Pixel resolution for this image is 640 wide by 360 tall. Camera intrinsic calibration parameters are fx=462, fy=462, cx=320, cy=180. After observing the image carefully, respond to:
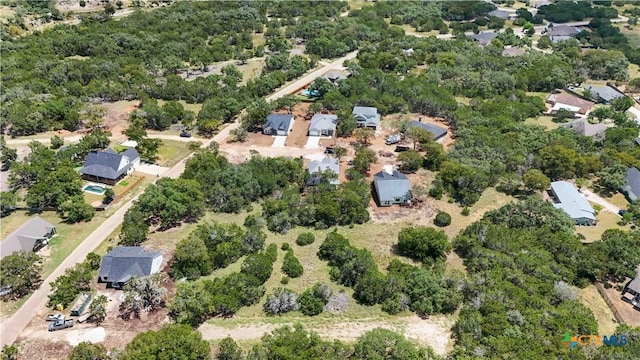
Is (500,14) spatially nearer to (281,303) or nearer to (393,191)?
(393,191)

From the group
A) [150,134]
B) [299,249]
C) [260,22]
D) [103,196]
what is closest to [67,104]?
[150,134]

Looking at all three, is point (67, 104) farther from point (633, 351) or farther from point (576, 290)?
point (633, 351)

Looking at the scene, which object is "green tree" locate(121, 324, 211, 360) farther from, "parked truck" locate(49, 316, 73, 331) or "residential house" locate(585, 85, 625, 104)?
"residential house" locate(585, 85, 625, 104)

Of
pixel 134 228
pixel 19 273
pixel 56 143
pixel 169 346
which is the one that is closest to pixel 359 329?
pixel 169 346

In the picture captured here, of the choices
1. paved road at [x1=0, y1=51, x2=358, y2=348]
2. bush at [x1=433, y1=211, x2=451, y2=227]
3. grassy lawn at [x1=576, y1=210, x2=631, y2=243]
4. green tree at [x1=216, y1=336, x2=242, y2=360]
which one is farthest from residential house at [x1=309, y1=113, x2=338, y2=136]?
green tree at [x1=216, y1=336, x2=242, y2=360]

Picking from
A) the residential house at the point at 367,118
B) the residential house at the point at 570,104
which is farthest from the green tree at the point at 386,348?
the residential house at the point at 570,104

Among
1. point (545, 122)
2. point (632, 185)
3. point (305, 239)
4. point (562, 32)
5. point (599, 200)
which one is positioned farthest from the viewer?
point (562, 32)
